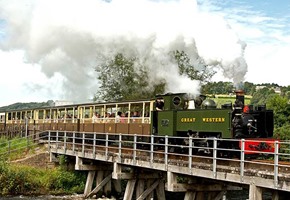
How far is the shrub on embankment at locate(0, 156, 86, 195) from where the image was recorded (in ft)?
84.7

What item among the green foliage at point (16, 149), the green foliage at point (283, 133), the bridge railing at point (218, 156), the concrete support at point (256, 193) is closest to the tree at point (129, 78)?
the green foliage at point (283, 133)

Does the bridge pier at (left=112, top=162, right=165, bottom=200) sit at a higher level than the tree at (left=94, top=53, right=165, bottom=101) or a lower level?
lower

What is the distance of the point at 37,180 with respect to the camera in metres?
26.9

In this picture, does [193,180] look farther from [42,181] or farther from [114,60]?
[114,60]

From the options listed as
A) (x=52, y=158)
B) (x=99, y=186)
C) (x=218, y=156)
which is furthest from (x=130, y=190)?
(x=52, y=158)

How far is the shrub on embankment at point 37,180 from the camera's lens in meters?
25.8

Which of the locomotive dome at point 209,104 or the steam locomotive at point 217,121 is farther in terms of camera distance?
the locomotive dome at point 209,104

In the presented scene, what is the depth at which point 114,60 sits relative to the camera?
140ft

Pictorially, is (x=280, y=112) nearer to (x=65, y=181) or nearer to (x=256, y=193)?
(x=65, y=181)

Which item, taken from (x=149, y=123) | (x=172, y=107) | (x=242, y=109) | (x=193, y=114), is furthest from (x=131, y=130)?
(x=242, y=109)

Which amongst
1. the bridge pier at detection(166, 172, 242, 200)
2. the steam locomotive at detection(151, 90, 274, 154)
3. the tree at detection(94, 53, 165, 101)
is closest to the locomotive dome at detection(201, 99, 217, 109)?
the steam locomotive at detection(151, 90, 274, 154)

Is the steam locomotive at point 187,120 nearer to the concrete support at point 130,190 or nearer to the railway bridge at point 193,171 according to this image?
the railway bridge at point 193,171

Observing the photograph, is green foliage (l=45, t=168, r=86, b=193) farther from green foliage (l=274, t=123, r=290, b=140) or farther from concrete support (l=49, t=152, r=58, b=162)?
green foliage (l=274, t=123, r=290, b=140)

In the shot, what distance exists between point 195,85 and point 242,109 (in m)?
6.94
